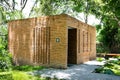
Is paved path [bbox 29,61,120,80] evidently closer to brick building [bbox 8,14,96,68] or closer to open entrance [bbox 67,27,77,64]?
brick building [bbox 8,14,96,68]

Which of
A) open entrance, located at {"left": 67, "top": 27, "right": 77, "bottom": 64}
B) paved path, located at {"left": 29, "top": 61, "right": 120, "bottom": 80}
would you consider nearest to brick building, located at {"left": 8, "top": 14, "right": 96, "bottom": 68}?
open entrance, located at {"left": 67, "top": 27, "right": 77, "bottom": 64}

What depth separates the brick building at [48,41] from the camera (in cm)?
1280

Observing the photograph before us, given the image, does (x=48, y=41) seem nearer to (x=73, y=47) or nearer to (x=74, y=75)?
(x=73, y=47)

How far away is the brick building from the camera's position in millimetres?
12805

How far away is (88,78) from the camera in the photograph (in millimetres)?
9844

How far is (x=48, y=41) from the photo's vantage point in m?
13.4

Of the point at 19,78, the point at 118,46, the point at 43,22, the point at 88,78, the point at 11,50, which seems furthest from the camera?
the point at 118,46

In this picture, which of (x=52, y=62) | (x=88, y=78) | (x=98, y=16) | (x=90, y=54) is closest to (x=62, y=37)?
(x=52, y=62)

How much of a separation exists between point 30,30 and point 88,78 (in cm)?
605

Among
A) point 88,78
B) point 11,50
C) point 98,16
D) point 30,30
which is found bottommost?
point 88,78

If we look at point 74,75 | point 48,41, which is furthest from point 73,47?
point 74,75

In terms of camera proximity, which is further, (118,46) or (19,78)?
(118,46)

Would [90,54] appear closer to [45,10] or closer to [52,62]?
[52,62]

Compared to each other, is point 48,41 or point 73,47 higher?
point 48,41
